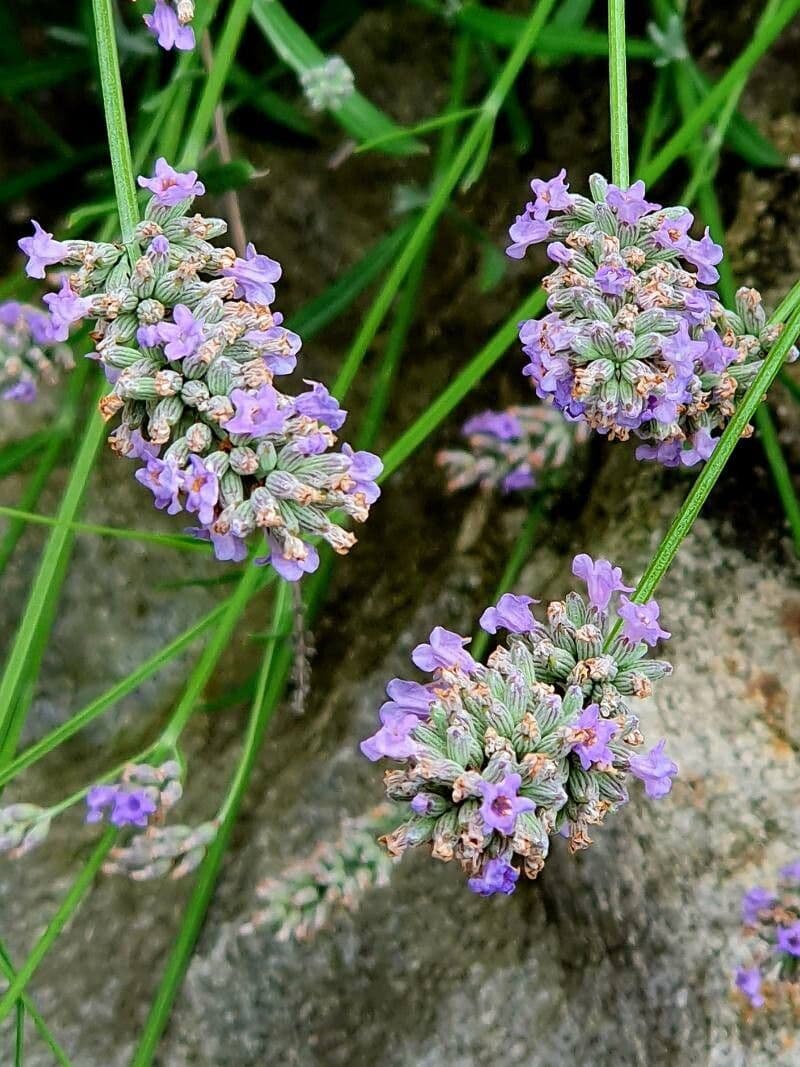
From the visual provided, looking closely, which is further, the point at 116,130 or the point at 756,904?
the point at 756,904

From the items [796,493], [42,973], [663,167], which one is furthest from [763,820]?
[42,973]

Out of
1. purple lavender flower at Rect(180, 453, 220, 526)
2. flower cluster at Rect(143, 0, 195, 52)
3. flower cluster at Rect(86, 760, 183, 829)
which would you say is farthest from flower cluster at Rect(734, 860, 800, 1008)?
flower cluster at Rect(143, 0, 195, 52)

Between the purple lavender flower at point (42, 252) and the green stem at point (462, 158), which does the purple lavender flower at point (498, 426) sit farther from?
the purple lavender flower at point (42, 252)

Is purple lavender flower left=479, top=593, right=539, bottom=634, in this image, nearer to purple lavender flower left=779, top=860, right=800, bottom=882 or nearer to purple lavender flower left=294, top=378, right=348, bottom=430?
purple lavender flower left=294, top=378, right=348, bottom=430

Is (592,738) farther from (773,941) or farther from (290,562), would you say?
(773,941)

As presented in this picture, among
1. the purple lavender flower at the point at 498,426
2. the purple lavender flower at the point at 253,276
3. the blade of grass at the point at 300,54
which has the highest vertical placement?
the blade of grass at the point at 300,54

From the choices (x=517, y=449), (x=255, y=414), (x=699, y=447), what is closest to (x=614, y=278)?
(x=699, y=447)

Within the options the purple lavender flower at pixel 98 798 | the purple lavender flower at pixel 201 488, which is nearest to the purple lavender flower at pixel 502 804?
the purple lavender flower at pixel 201 488
